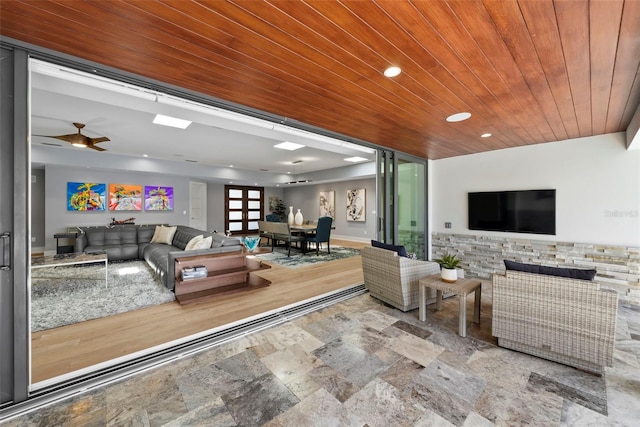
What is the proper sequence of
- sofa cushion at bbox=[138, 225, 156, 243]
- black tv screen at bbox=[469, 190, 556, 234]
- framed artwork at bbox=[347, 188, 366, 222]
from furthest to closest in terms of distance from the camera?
1. framed artwork at bbox=[347, 188, 366, 222]
2. sofa cushion at bbox=[138, 225, 156, 243]
3. black tv screen at bbox=[469, 190, 556, 234]

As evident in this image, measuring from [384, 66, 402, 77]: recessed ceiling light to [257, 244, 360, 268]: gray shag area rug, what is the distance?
4.11 metres

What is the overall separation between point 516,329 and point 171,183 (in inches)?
351

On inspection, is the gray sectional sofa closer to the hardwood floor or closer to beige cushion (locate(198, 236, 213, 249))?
beige cushion (locate(198, 236, 213, 249))

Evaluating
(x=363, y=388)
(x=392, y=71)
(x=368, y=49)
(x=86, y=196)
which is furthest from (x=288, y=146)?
(x=86, y=196)

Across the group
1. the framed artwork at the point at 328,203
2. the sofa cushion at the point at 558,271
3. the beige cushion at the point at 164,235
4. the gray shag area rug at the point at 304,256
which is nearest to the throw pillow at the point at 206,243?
the gray shag area rug at the point at 304,256

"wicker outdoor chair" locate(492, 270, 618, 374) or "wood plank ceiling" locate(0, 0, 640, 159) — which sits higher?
"wood plank ceiling" locate(0, 0, 640, 159)

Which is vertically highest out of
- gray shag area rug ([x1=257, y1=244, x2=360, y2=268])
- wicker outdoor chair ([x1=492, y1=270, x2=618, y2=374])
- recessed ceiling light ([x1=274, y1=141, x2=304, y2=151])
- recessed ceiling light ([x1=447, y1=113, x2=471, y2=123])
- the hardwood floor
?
recessed ceiling light ([x1=274, y1=141, x2=304, y2=151])

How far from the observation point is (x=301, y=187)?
11.5 metres

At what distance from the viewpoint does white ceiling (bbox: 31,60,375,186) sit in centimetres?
215

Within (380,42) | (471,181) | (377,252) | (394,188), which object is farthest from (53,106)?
(471,181)

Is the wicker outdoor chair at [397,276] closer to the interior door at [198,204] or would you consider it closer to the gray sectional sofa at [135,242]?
the gray sectional sofa at [135,242]

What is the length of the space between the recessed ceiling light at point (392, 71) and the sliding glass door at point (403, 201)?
2.38 m

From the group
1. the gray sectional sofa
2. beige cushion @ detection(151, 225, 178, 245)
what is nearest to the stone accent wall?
the gray sectional sofa

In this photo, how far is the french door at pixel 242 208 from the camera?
10939 mm
